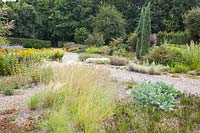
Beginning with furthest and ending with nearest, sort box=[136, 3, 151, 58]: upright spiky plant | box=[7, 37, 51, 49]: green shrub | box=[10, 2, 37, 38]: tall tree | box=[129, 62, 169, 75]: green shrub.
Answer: box=[10, 2, 37, 38]: tall tree → box=[7, 37, 51, 49]: green shrub → box=[136, 3, 151, 58]: upright spiky plant → box=[129, 62, 169, 75]: green shrub

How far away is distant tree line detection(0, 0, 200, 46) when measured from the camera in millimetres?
29656

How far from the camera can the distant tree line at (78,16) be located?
29656 mm

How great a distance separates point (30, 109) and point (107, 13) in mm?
22543

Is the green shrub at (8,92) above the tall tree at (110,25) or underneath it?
underneath

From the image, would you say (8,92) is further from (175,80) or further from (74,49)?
(74,49)

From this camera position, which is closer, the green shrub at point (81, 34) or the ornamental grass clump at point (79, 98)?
the ornamental grass clump at point (79, 98)

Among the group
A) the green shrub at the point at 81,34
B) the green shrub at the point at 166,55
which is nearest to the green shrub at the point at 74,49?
the green shrub at the point at 81,34

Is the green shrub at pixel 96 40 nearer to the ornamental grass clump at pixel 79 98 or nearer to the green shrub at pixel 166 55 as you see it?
the green shrub at pixel 166 55

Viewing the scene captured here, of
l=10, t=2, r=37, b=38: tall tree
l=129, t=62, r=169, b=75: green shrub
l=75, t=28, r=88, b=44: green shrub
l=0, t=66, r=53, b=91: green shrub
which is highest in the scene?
l=10, t=2, r=37, b=38: tall tree

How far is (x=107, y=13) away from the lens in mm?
26875

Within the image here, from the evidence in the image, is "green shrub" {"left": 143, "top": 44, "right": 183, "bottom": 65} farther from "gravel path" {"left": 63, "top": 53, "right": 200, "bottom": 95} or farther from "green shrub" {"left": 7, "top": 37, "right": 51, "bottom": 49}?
"green shrub" {"left": 7, "top": 37, "right": 51, "bottom": 49}

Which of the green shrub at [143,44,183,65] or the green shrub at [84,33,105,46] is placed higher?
the green shrub at [84,33,105,46]

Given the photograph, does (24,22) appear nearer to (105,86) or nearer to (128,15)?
(128,15)

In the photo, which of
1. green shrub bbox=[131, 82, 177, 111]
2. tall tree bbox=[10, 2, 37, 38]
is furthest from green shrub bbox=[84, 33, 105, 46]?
green shrub bbox=[131, 82, 177, 111]
